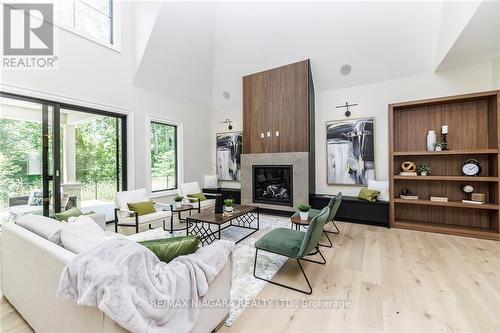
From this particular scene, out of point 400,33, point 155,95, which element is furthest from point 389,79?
point 155,95

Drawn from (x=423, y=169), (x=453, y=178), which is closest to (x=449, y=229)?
(x=453, y=178)

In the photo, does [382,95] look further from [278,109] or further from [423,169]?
[278,109]

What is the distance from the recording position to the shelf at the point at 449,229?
3451mm

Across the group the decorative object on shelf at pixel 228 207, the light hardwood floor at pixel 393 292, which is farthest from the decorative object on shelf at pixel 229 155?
the light hardwood floor at pixel 393 292

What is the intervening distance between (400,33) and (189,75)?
4333 millimetres

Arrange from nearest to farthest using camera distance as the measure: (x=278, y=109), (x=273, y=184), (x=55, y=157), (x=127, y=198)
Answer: (x=55, y=157), (x=127, y=198), (x=278, y=109), (x=273, y=184)

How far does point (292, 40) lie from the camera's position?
4520mm

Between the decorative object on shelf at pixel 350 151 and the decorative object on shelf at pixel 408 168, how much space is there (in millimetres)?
515

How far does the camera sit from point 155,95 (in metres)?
4.87

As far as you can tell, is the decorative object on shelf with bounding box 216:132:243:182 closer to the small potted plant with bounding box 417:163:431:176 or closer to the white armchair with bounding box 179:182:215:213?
the white armchair with bounding box 179:182:215:213

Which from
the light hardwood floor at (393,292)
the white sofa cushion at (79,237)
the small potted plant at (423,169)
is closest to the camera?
the white sofa cushion at (79,237)

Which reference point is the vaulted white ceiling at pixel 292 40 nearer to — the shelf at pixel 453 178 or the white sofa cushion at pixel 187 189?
the shelf at pixel 453 178

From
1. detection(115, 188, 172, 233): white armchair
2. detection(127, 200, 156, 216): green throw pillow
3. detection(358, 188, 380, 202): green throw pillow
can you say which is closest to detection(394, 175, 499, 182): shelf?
detection(358, 188, 380, 202): green throw pillow

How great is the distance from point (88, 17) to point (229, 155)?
4014 mm
